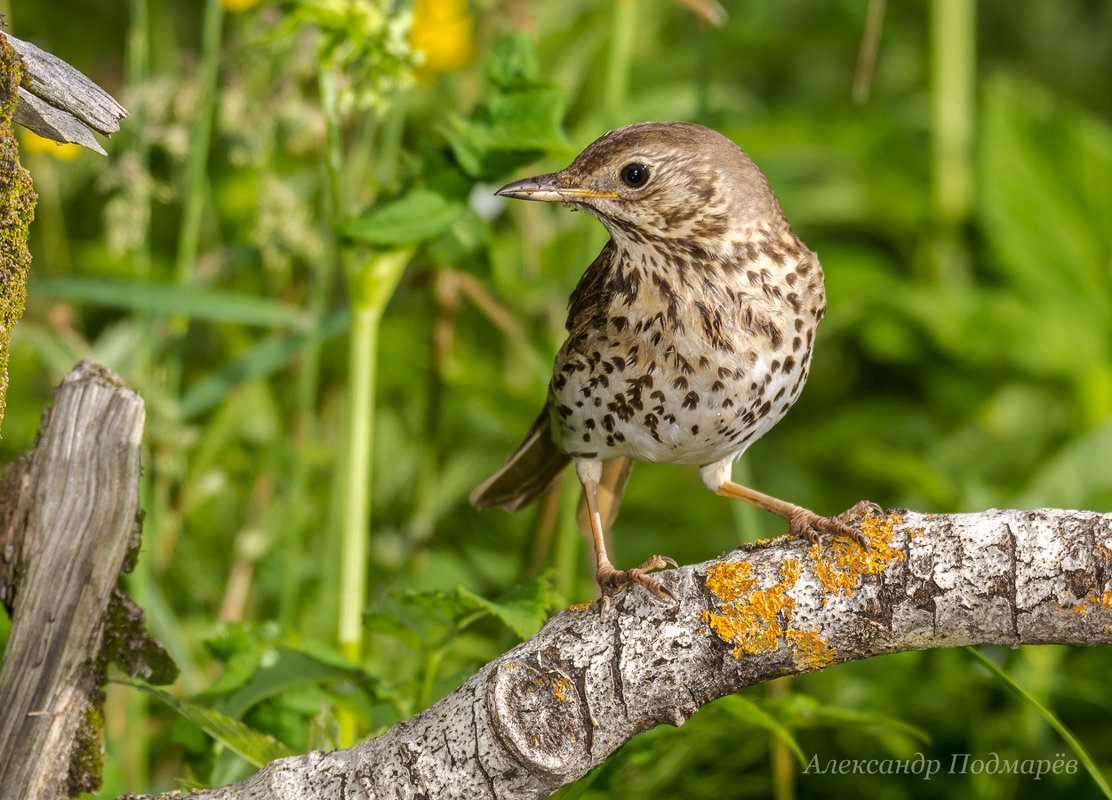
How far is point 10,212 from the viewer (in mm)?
1726

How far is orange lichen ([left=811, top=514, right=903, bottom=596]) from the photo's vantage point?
176cm

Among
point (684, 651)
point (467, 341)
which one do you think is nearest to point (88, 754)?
point (684, 651)

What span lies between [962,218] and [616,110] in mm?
2414

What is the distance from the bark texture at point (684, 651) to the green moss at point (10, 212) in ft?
2.40

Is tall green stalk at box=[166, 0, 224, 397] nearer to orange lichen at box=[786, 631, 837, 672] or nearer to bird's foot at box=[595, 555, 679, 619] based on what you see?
bird's foot at box=[595, 555, 679, 619]

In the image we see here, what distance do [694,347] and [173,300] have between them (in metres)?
1.28

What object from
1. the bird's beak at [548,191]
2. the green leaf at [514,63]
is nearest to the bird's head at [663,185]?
the bird's beak at [548,191]

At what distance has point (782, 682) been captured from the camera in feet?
11.3

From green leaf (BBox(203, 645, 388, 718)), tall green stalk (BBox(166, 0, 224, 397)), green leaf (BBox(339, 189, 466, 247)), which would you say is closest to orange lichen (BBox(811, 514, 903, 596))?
green leaf (BBox(203, 645, 388, 718))

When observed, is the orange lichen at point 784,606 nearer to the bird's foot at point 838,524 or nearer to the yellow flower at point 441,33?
the bird's foot at point 838,524

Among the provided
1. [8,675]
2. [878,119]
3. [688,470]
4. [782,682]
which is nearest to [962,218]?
[878,119]

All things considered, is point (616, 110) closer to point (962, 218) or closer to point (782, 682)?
point (782, 682)

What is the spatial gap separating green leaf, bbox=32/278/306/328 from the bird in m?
0.88

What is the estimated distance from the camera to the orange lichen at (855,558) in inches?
69.4
